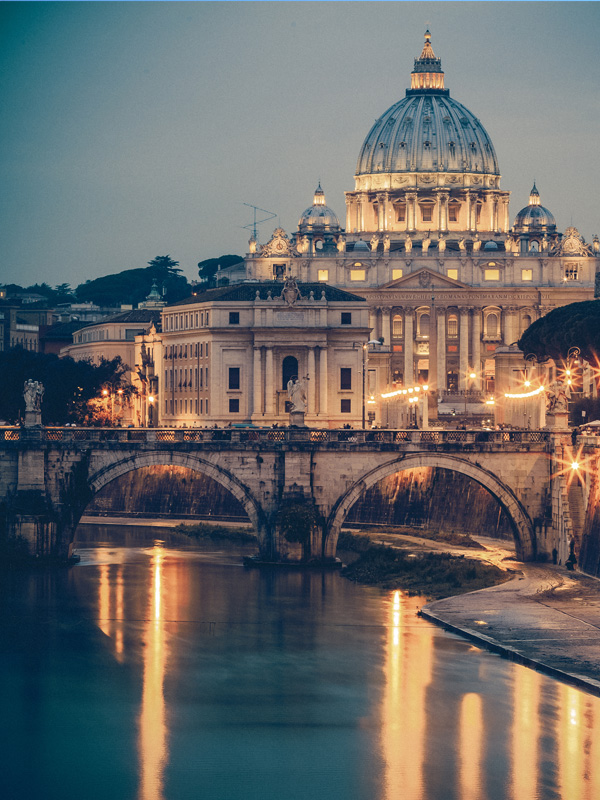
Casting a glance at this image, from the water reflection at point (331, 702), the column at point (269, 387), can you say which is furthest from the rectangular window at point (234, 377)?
the water reflection at point (331, 702)

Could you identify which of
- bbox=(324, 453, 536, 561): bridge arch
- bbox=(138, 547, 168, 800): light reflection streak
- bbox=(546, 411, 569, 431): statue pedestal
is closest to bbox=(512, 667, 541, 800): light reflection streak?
bbox=(138, 547, 168, 800): light reflection streak

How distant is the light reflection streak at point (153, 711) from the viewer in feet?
147

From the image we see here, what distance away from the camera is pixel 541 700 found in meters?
50.5

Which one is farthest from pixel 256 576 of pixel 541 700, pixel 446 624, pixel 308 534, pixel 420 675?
pixel 541 700

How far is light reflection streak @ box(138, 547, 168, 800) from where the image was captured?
147ft

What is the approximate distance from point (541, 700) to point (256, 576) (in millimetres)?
24034

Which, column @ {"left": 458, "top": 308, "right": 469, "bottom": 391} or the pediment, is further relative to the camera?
column @ {"left": 458, "top": 308, "right": 469, "bottom": 391}

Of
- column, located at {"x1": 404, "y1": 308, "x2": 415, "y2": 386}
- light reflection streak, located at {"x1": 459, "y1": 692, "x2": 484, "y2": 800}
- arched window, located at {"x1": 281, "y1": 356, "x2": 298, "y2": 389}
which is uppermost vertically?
column, located at {"x1": 404, "y1": 308, "x2": 415, "y2": 386}

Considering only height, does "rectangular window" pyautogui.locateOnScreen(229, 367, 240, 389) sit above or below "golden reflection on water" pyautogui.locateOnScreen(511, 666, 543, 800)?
above

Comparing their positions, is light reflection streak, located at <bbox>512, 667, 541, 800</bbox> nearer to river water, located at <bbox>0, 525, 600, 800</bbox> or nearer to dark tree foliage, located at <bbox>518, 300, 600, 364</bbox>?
river water, located at <bbox>0, 525, 600, 800</bbox>

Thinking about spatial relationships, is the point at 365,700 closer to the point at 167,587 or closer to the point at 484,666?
the point at 484,666

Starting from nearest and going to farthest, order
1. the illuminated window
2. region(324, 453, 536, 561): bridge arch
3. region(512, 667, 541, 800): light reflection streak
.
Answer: region(512, 667, 541, 800): light reflection streak
region(324, 453, 536, 561): bridge arch
the illuminated window

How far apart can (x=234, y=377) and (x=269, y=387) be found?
3.32 meters

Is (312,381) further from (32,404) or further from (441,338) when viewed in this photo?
(32,404)
